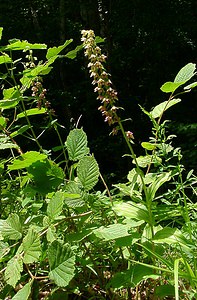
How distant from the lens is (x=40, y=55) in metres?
7.45

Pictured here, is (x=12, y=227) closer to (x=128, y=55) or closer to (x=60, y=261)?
(x=60, y=261)

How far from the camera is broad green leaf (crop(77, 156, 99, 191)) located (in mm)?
925

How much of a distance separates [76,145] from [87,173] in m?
0.12

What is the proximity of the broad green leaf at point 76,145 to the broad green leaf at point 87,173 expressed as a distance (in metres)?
0.08

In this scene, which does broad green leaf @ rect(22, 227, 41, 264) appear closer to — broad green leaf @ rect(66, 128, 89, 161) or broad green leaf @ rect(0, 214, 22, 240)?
broad green leaf @ rect(0, 214, 22, 240)

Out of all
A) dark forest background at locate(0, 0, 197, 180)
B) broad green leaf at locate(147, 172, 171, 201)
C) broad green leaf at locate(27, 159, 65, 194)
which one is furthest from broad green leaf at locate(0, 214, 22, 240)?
dark forest background at locate(0, 0, 197, 180)

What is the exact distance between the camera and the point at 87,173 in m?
0.93

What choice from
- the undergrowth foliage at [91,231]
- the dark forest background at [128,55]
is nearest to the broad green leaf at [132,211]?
the undergrowth foliage at [91,231]

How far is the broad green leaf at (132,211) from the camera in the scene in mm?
921

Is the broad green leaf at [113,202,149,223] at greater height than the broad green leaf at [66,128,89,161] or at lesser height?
lesser

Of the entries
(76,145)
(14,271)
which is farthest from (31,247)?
(76,145)

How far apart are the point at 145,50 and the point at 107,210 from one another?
6472mm

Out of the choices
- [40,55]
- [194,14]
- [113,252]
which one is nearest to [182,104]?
[194,14]

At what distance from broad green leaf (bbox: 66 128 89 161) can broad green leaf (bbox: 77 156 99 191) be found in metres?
0.08
